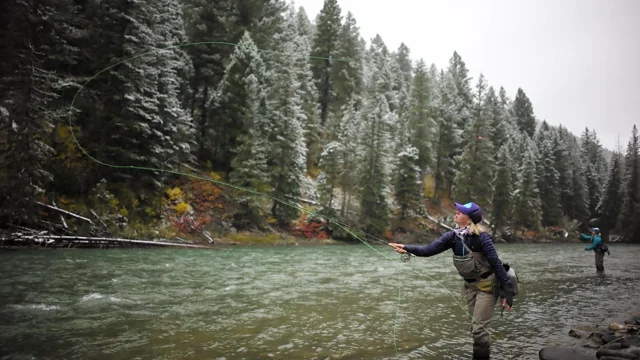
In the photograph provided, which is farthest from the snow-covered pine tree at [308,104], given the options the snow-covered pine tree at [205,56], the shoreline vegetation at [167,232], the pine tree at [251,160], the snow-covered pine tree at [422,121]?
the shoreline vegetation at [167,232]

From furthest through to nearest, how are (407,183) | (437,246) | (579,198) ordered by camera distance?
(579,198) < (407,183) < (437,246)

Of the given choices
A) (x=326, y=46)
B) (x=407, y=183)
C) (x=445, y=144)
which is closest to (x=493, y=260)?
(x=407, y=183)

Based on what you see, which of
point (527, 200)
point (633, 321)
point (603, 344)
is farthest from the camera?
point (527, 200)

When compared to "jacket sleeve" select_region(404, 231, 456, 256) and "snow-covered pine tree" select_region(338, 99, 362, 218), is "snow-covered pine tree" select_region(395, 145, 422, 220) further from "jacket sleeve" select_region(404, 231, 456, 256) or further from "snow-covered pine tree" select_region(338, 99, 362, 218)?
"jacket sleeve" select_region(404, 231, 456, 256)

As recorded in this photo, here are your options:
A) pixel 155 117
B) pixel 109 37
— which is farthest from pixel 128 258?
pixel 109 37

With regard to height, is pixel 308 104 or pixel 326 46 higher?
pixel 326 46

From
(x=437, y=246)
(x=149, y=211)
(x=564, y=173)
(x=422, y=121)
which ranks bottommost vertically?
(x=149, y=211)

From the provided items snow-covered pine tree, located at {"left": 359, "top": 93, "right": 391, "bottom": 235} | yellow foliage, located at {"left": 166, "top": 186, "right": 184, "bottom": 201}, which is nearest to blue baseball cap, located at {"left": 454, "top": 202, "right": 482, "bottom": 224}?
yellow foliage, located at {"left": 166, "top": 186, "right": 184, "bottom": 201}

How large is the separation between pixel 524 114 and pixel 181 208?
73.9m

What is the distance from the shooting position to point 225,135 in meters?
33.5

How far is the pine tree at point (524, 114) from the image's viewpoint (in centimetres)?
7969

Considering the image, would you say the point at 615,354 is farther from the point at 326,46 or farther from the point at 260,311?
the point at 326,46

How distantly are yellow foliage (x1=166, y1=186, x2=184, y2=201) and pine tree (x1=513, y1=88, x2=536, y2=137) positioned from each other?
71.0 m

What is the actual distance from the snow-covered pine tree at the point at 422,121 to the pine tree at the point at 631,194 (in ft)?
86.2
